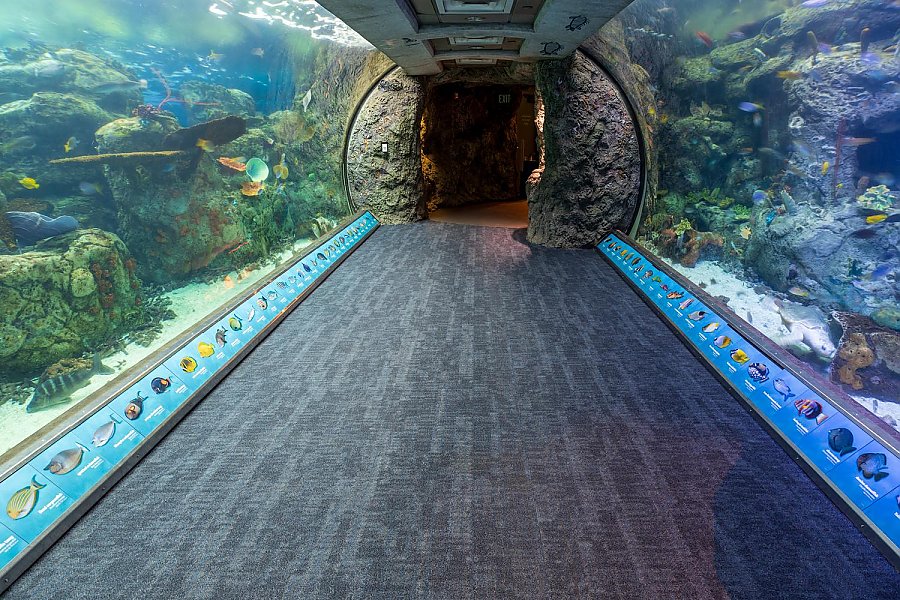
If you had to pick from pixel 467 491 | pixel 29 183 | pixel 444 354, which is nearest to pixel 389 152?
pixel 444 354

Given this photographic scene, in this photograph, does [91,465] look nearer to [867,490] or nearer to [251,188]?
[251,188]

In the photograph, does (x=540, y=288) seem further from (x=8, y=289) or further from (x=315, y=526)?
(x=8, y=289)

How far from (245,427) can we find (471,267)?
3.74m

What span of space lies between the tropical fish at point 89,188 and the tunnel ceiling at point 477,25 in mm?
2429

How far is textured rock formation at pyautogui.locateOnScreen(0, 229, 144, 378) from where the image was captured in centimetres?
204

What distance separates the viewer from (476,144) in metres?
11.1

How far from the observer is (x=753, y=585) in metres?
1.75

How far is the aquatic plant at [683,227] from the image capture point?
14.4 feet

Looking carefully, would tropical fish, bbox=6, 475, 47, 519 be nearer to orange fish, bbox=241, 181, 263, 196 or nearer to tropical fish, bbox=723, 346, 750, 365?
orange fish, bbox=241, 181, 263, 196

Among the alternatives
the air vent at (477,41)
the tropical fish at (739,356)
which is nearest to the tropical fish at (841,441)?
the tropical fish at (739,356)

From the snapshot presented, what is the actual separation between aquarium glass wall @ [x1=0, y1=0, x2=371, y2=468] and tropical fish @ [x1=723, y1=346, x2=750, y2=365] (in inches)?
171

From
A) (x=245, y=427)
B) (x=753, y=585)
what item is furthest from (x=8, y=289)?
(x=753, y=585)

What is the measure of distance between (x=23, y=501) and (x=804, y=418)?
164 inches

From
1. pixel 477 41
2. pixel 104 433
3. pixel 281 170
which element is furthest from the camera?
pixel 281 170
